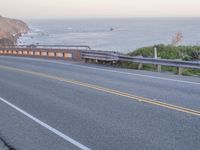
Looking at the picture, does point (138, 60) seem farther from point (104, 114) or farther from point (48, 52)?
point (48, 52)

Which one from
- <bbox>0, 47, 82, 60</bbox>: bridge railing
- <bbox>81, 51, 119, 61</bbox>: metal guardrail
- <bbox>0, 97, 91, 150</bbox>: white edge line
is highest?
<bbox>81, 51, 119, 61</bbox>: metal guardrail

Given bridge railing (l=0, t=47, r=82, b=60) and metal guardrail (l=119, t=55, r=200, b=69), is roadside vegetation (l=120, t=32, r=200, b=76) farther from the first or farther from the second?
bridge railing (l=0, t=47, r=82, b=60)

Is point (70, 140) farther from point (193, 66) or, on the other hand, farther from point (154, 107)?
point (193, 66)

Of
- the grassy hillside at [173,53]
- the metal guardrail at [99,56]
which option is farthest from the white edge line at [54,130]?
the metal guardrail at [99,56]

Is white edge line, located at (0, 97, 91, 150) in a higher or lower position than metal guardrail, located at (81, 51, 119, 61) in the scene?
lower

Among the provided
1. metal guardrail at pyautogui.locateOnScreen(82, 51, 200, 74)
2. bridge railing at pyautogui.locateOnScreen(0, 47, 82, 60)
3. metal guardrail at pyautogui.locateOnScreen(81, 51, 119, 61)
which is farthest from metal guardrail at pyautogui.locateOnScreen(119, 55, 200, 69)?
bridge railing at pyautogui.locateOnScreen(0, 47, 82, 60)

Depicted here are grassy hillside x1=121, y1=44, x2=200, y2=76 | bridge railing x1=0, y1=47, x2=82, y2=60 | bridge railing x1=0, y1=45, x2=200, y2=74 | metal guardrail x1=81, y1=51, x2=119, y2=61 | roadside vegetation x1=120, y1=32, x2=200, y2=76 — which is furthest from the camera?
bridge railing x1=0, y1=47, x2=82, y2=60

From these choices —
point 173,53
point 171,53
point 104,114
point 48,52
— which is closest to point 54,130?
point 104,114

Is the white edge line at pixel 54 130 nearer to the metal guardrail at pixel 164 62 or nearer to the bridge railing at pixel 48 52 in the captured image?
the metal guardrail at pixel 164 62

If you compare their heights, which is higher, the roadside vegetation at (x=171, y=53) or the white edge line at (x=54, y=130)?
the roadside vegetation at (x=171, y=53)

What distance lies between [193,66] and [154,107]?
24.1 ft

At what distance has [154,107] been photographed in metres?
11.4

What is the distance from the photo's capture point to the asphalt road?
8.44 metres

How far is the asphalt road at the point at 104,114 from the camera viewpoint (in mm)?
8442
